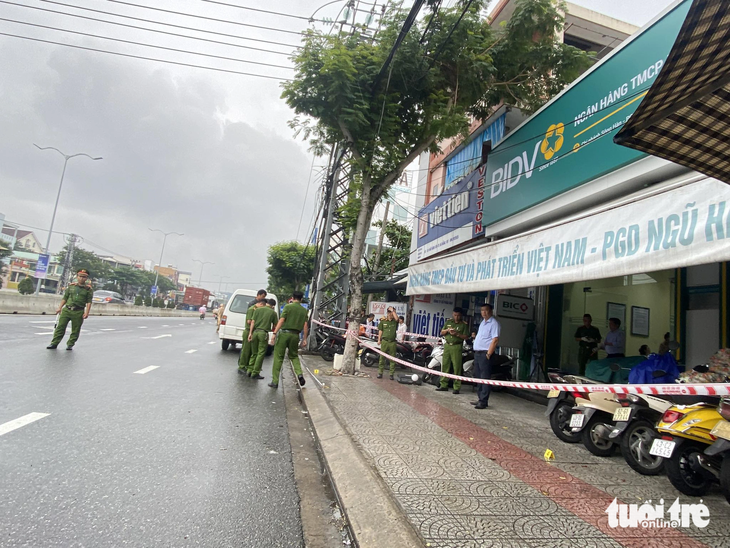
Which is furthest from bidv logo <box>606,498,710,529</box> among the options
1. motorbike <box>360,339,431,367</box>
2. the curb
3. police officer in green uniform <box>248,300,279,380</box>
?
motorbike <box>360,339,431,367</box>

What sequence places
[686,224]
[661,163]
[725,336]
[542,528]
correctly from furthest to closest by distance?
[725,336]
[661,163]
[686,224]
[542,528]

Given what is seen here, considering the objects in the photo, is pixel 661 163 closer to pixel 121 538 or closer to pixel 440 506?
pixel 440 506

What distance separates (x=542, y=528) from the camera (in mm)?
2816

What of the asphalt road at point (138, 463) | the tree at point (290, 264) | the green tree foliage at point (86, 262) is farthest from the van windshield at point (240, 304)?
the green tree foliage at point (86, 262)

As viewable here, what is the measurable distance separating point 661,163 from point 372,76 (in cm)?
598

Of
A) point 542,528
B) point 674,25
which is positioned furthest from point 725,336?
point 542,528

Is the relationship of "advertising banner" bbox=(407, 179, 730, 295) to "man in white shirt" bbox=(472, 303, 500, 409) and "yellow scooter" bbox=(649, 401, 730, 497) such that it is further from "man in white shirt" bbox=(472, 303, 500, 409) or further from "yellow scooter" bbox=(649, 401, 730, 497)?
"yellow scooter" bbox=(649, 401, 730, 497)

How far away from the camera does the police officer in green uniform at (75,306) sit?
360 inches

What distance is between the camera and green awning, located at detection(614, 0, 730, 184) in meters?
2.15

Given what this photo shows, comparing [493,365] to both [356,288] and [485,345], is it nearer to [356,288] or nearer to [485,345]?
[485,345]

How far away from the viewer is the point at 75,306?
937 centimetres

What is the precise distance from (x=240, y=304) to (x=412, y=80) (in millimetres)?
8102

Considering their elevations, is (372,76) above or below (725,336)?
above

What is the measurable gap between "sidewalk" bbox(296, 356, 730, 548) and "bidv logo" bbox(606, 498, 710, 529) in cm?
6
